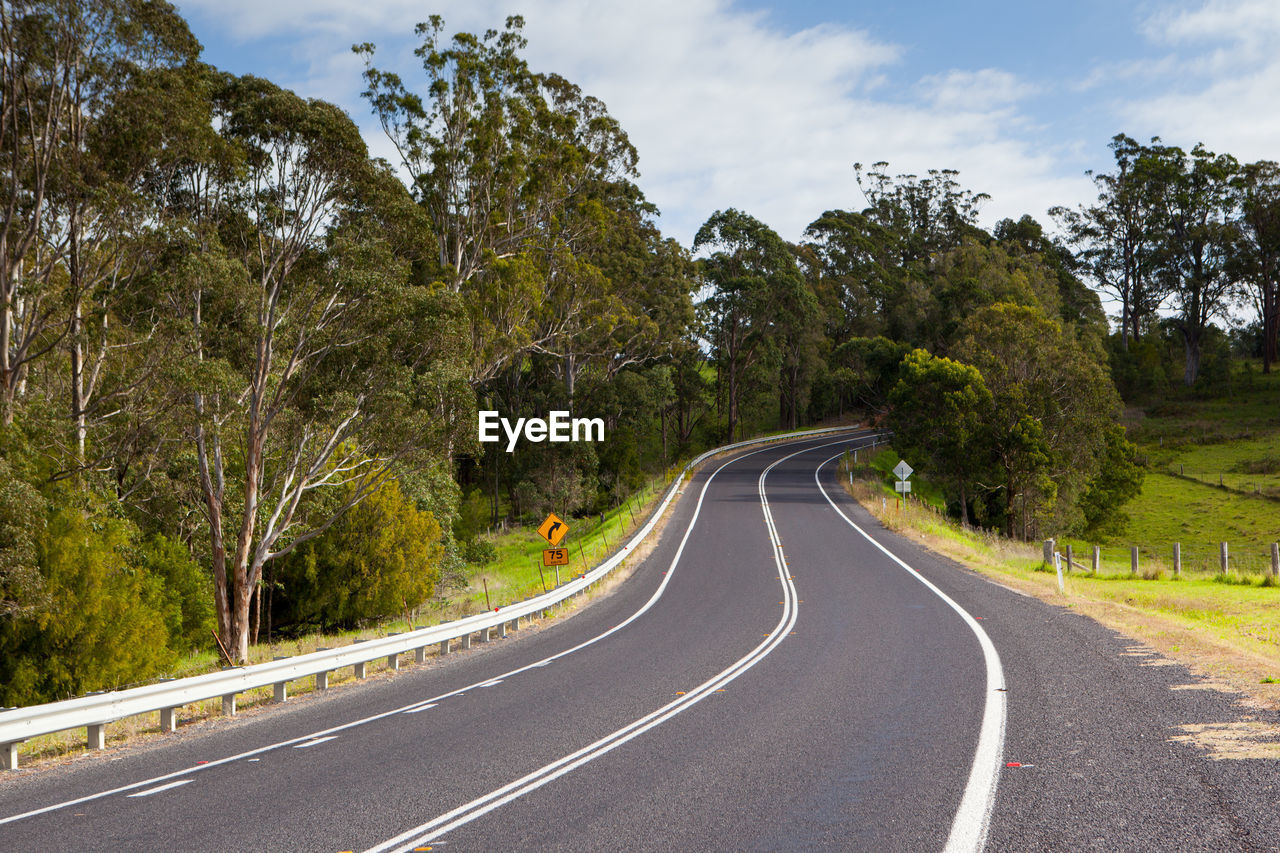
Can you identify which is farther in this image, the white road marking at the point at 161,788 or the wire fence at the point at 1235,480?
the wire fence at the point at 1235,480

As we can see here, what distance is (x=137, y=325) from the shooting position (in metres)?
23.7

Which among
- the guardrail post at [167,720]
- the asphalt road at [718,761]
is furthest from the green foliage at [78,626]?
the guardrail post at [167,720]

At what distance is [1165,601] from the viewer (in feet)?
63.4

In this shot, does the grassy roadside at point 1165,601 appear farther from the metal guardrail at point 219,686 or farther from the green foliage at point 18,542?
the green foliage at point 18,542

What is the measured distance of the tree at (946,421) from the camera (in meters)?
44.1

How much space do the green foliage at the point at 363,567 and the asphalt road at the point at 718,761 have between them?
662 inches

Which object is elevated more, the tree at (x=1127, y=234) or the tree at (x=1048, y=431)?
the tree at (x=1127, y=234)

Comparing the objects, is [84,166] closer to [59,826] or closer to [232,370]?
[232,370]

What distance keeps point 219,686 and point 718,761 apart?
6.20 metres

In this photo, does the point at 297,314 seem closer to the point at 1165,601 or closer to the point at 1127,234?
the point at 1165,601

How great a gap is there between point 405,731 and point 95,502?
16.2 meters

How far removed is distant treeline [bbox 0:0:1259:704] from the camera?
20328 millimetres

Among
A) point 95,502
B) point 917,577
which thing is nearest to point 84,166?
point 95,502

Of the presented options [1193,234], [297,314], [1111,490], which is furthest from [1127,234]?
[297,314]
